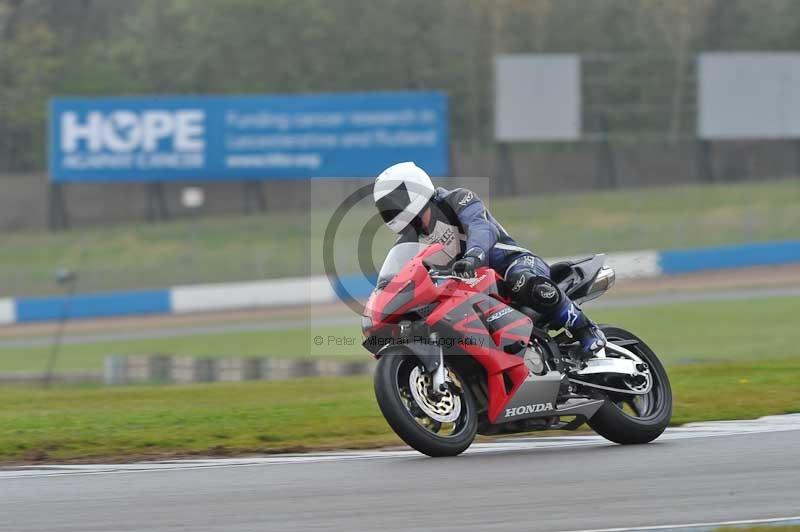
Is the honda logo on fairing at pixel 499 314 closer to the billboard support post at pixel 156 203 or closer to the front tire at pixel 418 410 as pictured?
the front tire at pixel 418 410

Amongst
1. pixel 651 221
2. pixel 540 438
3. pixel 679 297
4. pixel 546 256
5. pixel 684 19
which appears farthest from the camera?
pixel 684 19

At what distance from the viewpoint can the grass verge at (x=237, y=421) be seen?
8672 mm

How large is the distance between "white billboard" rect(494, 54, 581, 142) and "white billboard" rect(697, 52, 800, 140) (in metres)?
4.76

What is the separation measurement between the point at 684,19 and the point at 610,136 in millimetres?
8632

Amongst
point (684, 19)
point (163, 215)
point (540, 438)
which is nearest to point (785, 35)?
point (684, 19)

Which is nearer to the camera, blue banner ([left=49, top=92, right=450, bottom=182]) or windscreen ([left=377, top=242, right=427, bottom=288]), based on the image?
windscreen ([left=377, top=242, right=427, bottom=288])

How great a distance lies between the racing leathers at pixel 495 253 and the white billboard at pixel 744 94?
39447 mm

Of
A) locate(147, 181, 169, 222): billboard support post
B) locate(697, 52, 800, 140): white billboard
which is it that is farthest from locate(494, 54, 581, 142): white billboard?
locate(147, 181, 169, 222): billboard support post

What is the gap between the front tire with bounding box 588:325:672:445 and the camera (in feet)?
26.4

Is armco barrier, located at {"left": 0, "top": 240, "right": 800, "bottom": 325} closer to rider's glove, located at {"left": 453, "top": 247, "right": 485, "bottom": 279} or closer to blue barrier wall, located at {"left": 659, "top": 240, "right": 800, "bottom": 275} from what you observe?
blue barrier wall, located at {"left": 659, "top": 240, "right": 800, "bottom": 275}

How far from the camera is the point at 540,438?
879 cm

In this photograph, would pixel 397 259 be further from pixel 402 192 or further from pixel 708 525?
pixel 708 525

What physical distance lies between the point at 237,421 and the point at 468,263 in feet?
9.73

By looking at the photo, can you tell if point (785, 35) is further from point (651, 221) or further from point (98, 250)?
point (98, 250)
